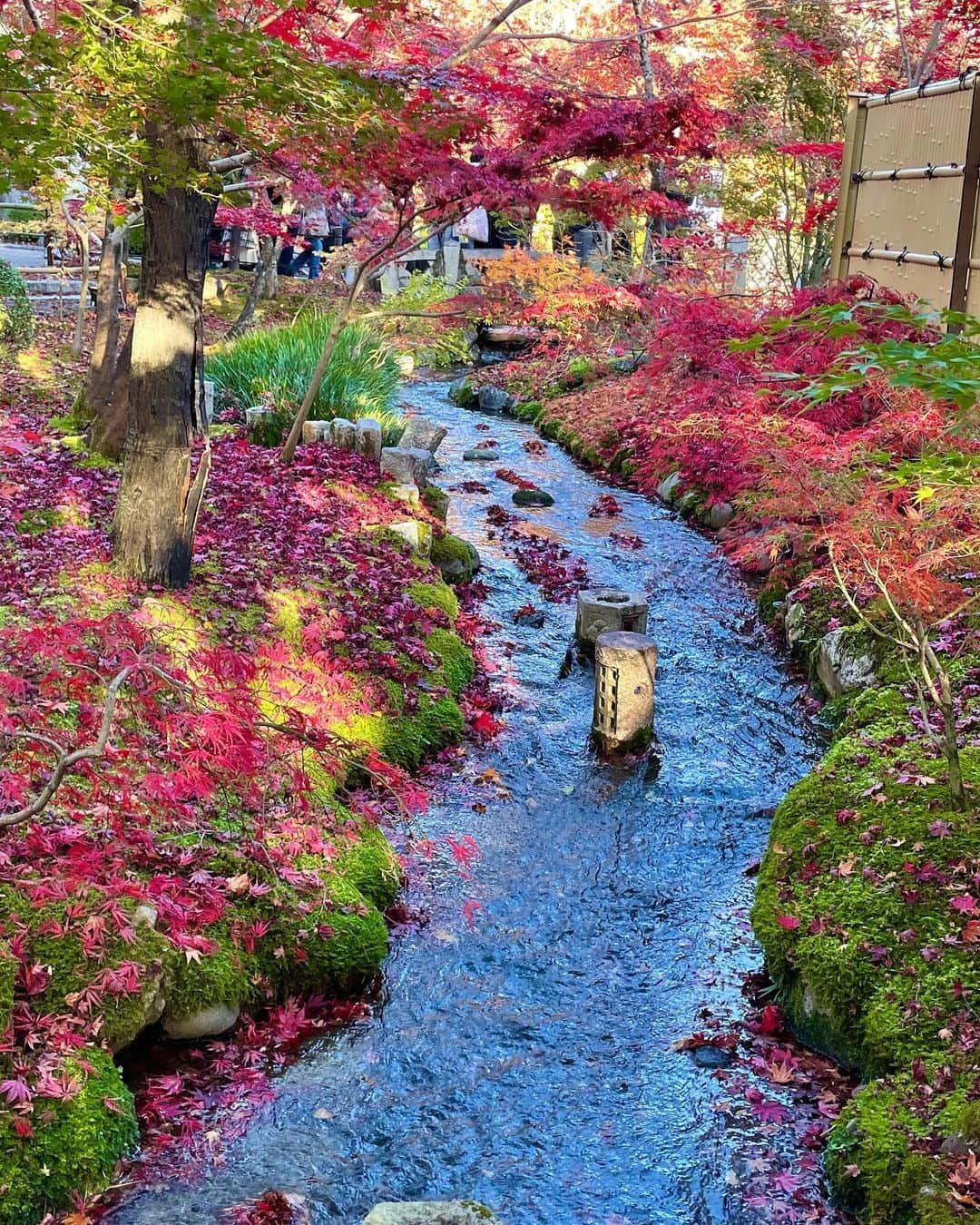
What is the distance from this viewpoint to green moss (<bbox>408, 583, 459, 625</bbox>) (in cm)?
866

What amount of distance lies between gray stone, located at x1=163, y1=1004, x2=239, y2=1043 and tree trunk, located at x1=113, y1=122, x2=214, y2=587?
3310mm

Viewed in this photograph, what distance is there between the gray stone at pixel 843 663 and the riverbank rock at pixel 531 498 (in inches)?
217

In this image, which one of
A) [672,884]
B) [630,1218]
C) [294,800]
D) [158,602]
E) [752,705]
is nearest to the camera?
[630,1218]

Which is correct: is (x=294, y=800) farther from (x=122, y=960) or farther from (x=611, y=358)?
(x=611, y=358)

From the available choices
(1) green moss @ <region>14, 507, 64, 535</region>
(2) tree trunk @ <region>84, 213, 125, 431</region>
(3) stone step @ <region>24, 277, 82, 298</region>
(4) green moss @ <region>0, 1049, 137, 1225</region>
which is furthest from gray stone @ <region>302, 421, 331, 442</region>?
(3) stone step @ <region>24, 277, 82, 298</region>

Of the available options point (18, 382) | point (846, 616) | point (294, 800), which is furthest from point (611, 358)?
point (294, 800)

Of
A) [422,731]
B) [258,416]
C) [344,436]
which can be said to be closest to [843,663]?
[422,731]

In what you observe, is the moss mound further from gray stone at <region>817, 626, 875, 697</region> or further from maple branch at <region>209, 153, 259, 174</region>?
maple branch at <region>209, 153, 259, 174</region>

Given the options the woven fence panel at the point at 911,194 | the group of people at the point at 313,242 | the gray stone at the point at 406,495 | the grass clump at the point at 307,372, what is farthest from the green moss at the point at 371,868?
the group of people at the point at 313,242

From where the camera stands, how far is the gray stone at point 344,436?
11.7 metres

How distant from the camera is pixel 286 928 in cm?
486

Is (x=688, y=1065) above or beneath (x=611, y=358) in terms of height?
beneath

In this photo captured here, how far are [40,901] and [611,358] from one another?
16.7 metres

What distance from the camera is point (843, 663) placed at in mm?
7848
